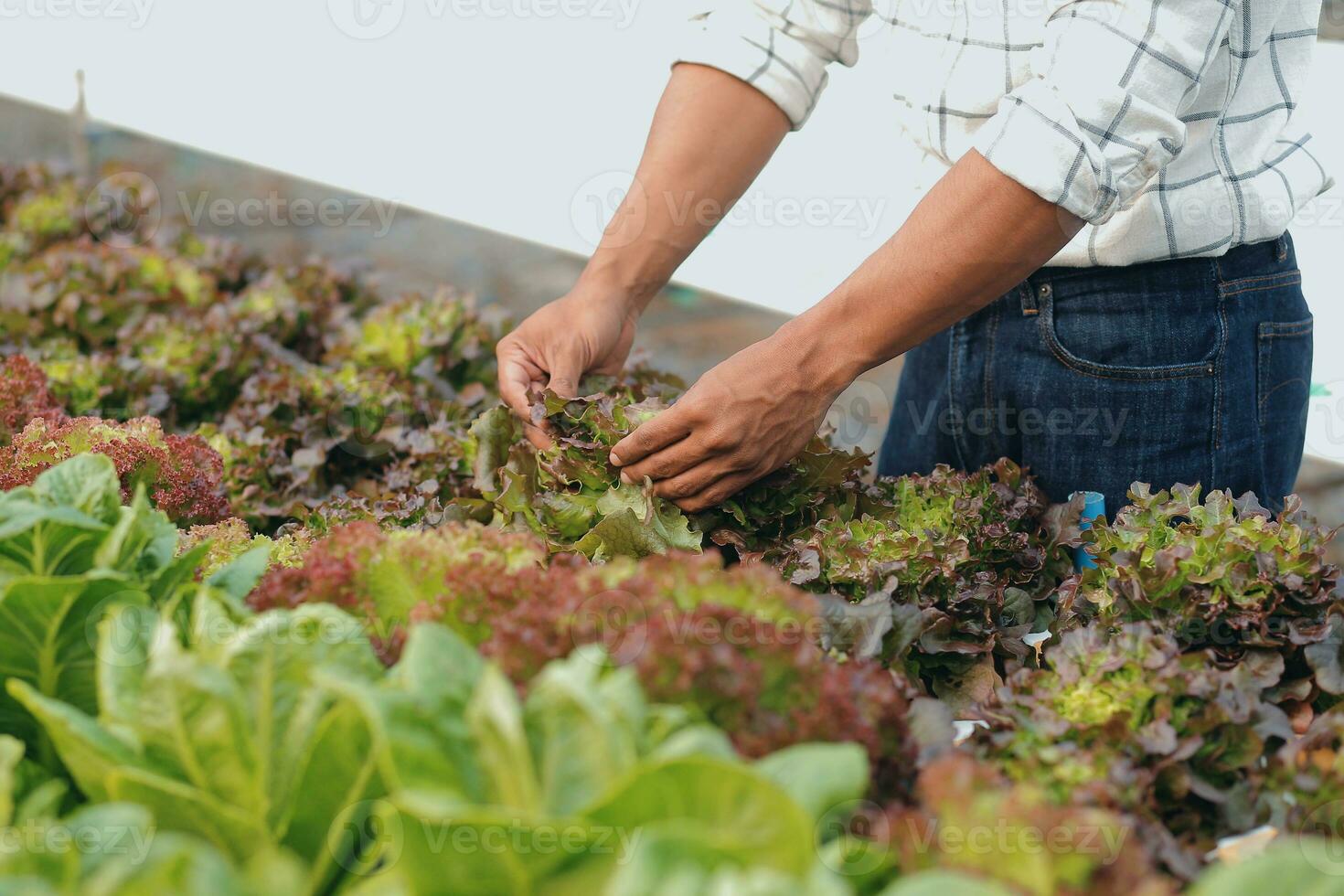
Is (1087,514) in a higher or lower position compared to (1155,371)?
lower

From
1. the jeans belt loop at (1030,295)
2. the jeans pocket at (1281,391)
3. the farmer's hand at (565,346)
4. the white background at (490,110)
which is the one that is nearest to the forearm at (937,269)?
the jeans belt loop at (1030,295)

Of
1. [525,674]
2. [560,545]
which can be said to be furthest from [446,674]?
[560,545]

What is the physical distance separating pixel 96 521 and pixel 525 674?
567 mm

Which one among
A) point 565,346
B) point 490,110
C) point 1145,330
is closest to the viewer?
point 1145,330

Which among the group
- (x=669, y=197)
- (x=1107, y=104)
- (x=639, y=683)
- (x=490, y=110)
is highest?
(x=490, y=110)

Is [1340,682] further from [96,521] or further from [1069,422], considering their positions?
[96,521]

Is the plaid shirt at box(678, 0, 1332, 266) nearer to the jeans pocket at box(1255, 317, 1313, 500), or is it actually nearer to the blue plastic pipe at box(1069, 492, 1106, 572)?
the jeans pocket at box(1255, 317, 1313, 500)

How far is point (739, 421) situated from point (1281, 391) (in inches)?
41.2

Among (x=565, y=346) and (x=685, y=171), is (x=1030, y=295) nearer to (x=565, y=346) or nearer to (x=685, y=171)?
(x=685, y=171)

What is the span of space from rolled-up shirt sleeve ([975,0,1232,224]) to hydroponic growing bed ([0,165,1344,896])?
0.46 m

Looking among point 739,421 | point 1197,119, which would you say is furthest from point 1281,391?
point 739,421

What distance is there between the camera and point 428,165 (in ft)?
18.4

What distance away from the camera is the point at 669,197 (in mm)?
2207

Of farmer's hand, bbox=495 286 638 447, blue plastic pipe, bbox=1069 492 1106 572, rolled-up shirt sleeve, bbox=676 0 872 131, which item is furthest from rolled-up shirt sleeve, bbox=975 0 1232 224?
farmer's hand, bbox=495 286 638 447
